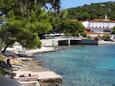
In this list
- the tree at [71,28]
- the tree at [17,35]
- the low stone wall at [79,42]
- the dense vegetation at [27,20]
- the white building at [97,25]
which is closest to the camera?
the dense vegetation at [27,20]

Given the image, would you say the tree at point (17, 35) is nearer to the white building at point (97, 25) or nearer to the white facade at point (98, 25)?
the white facade at point (98, 25)

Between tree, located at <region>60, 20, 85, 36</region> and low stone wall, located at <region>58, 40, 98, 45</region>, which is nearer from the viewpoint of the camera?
low stone wall, located at <region>58, 40, 98, 45</region>

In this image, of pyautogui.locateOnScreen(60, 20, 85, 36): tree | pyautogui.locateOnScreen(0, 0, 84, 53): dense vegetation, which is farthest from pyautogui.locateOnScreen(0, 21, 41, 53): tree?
pyautogui.locateOnScreen(60, 20, 85, 36): tree

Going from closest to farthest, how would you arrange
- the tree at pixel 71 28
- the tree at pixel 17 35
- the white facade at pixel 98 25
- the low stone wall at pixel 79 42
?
the tree at pixel 17 35 → the low stone wall at pixel 79 42 → the tree at pixel 71 28 → the white facade at pixel 98 25

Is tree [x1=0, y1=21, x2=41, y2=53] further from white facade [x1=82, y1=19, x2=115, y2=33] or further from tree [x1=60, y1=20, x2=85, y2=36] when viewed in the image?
white facade [x1=82, y1=19, x2=115, y2=33]

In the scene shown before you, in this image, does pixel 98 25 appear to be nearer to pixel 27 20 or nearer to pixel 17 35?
pixel 17 35

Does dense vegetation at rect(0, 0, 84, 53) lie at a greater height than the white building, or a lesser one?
greater

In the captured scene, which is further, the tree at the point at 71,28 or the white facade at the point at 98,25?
the white facade at the point at 98,25

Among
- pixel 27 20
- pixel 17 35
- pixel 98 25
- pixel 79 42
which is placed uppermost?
pixel 27 20

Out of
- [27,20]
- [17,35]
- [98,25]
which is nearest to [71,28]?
[98,25]

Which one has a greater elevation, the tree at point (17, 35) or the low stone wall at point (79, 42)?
the tree at point (17, 35)

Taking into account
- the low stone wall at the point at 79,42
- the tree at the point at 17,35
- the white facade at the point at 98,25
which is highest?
the tree at the point at 17,35

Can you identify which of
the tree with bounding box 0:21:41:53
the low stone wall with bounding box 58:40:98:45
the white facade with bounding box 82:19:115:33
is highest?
the tree with bounding box 0:21:41:53

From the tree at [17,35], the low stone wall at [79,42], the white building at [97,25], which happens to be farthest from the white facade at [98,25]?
the tree at [17,35]
